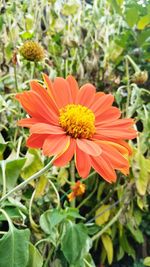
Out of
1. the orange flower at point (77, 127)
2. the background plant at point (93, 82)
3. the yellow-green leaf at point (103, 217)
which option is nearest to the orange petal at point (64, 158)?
the orange flower at point (77, 127)

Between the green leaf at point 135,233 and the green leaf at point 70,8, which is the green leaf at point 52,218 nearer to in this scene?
the green leaf at point 135,233

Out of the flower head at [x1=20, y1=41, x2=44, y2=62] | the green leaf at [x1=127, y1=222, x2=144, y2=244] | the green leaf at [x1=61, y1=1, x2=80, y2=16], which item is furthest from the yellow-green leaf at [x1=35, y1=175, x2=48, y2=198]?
the green leaf at [x1=61, y1=1, x2=80, y2=16]

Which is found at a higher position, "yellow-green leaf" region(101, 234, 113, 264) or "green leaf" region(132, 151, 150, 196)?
"green leaf" region(132, 151, 150, 196)

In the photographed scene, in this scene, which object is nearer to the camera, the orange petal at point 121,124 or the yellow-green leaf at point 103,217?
the orange petal at point 121,124

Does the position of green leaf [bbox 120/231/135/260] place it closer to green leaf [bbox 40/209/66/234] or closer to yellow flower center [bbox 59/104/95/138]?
green leaf [bbox 40/209/66/234]

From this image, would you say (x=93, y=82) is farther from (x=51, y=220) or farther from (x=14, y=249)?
(x=14, y=249)

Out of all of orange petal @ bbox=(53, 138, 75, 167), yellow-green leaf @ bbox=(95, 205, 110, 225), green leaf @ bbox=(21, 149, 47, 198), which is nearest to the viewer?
orange petal @ bbox=(53, 138, 75, 167)
